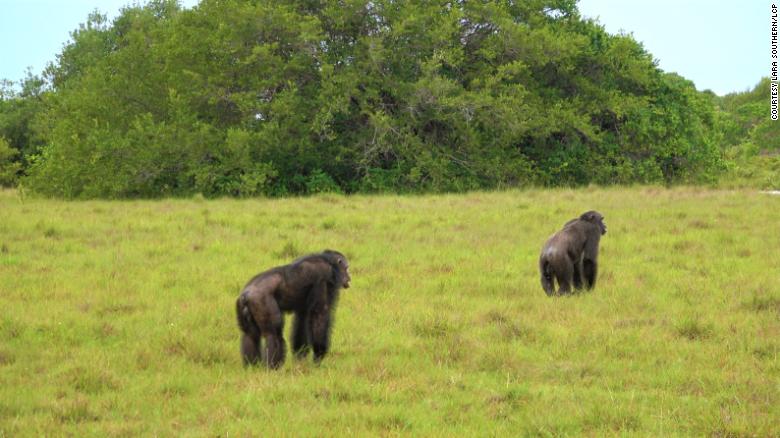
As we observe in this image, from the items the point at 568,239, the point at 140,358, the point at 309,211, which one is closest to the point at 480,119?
the point at 309,211

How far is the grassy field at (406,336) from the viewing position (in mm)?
5980

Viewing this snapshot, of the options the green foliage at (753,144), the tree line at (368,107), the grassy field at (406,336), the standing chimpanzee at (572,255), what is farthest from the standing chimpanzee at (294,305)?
the green foliage at (753,144)

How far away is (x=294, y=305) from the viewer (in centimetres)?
712

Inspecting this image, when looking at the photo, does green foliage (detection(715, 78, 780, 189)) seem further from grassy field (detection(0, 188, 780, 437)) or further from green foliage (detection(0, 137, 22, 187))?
green foliage (detection(0, 137, 22, 187))

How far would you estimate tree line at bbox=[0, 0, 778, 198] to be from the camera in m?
26.9

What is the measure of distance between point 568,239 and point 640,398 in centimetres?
407

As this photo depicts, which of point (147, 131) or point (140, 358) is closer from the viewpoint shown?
point (140, 358)

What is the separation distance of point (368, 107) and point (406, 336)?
2010cm

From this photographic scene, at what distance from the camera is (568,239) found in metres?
10.3

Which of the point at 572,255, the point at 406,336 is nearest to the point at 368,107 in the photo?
the point at 572,255

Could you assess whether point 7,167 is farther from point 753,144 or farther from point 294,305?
point 753,144

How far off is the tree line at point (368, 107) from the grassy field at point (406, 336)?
10713 mm

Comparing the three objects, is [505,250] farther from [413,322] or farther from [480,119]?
[480,119]

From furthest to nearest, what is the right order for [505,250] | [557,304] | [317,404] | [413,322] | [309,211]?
[309,211]
[505,250]
[557,304]
[413,322]
[317,404]
